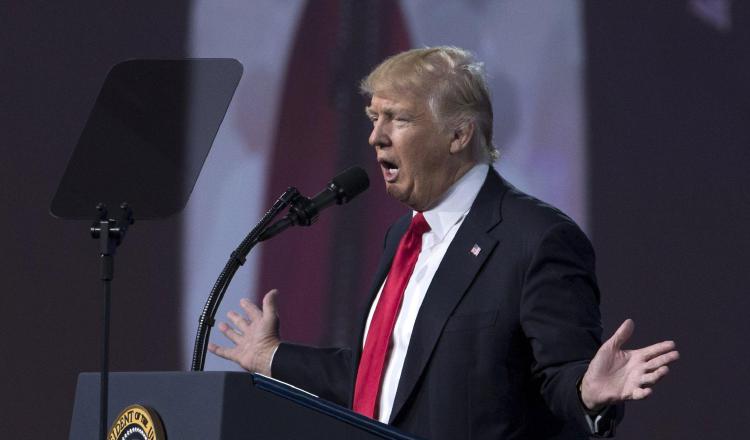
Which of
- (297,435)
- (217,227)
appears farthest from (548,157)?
(297,435)

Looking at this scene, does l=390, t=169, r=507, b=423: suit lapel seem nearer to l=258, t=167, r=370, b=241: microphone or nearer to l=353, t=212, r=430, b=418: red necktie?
l=353, t=212, r=430, b=418: red necktie

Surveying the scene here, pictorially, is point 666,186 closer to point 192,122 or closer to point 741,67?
point 741,67

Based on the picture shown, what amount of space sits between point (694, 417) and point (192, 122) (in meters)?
1.52

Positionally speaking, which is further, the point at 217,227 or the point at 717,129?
the point at 217,227

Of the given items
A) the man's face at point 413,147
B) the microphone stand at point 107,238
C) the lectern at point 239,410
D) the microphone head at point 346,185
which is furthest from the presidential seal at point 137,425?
the man's face at point 413,147

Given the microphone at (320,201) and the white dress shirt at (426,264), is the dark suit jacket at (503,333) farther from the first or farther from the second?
the microphone at (320,201)

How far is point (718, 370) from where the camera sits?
288 centimetres

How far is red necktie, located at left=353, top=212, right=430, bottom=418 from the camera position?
204 cm

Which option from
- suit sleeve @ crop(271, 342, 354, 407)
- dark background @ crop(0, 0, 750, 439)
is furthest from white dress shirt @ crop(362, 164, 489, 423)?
dark background @ crop(0, 0, 750, 439)

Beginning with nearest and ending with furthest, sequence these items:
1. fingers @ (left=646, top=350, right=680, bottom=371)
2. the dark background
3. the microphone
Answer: fingers @ (left=646, top=350, right=680, bottom=371)
the microphone
the dark background

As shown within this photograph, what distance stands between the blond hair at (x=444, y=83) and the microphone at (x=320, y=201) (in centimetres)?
32

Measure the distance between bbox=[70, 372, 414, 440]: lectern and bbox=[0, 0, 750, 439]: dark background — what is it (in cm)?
169

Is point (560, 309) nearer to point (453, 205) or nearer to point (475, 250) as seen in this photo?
point (475, 250)

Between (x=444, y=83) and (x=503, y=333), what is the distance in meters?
0.53
